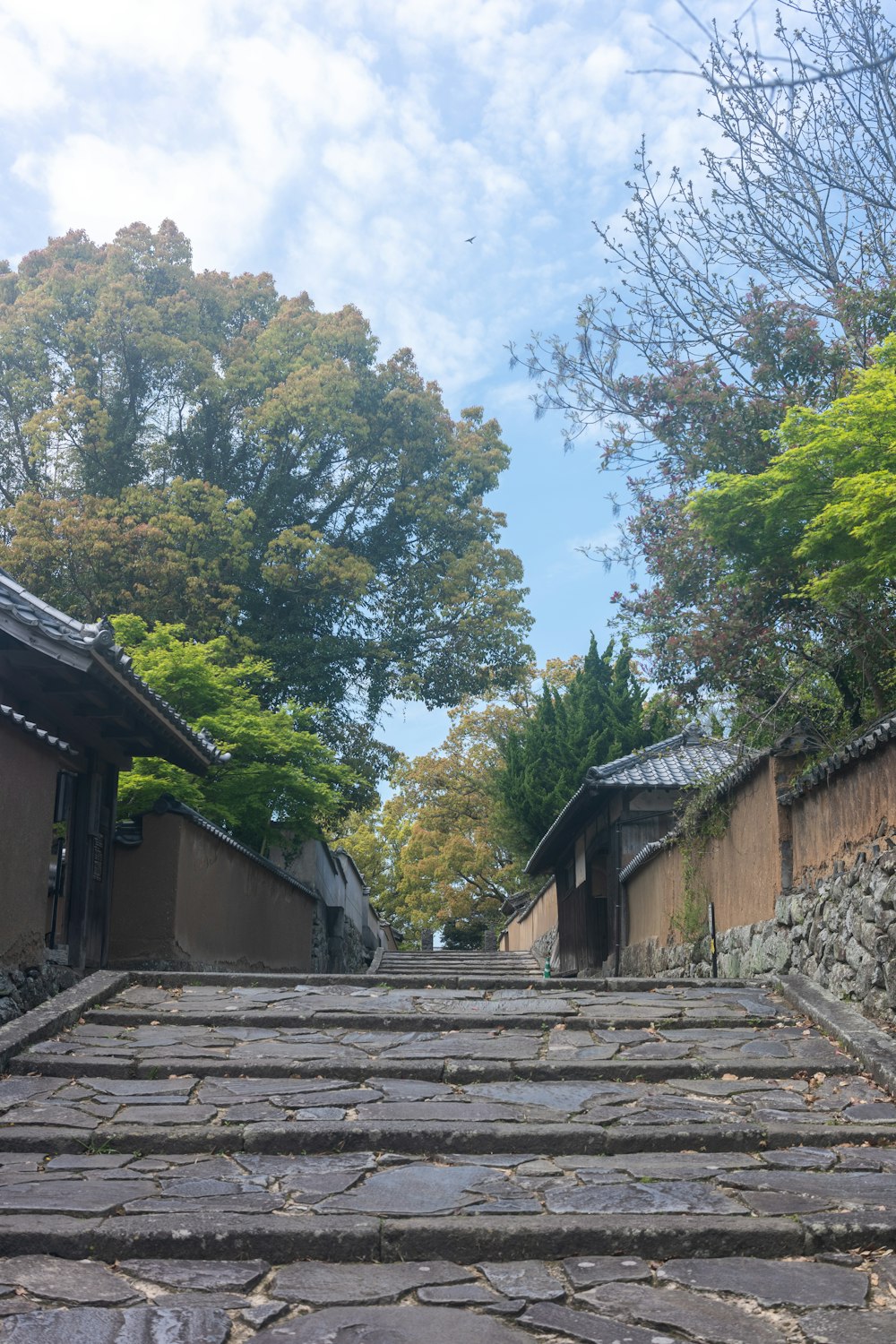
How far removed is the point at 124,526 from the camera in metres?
25.3

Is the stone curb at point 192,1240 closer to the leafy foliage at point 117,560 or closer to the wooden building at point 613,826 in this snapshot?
the wooden building at point 613,826

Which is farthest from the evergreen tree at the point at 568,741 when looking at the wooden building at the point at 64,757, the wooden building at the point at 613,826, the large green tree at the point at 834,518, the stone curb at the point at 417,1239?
the stone curb at the point at 417,1239

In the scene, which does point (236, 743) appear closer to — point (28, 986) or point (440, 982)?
point (440, 982)

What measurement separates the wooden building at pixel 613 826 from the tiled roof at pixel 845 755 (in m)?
6.10

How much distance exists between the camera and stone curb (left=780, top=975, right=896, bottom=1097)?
7484mm

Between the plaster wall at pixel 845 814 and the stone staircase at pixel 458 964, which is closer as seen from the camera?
the plaster wall at pixel 845 814

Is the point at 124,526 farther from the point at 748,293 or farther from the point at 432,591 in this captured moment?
the point at 748,293

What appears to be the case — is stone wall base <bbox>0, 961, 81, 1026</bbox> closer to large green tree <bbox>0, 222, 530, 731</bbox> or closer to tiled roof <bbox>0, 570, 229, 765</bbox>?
tiled roof <bbox>0, 570, 229, 765</bbox>

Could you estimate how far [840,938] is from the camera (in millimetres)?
9352

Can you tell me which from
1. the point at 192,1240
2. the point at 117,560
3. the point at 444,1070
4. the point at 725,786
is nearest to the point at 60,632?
the point at 444,1070

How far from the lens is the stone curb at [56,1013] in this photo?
812 cm

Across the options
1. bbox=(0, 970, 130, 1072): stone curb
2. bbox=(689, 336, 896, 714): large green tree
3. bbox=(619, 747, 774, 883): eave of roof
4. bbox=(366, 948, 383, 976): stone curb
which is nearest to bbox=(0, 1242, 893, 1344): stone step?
bbox=(0, 970, 130, 1072): stone curb

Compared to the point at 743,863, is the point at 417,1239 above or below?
below

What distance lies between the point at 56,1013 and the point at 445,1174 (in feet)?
13.2
